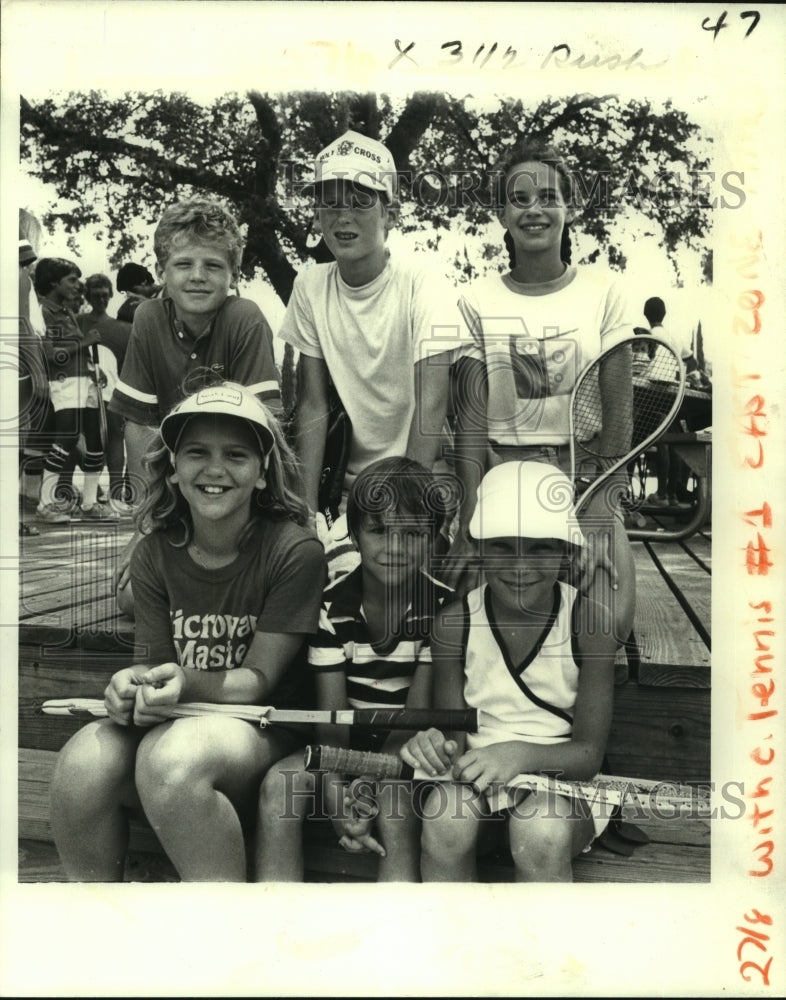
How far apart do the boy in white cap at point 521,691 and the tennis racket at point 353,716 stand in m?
0.03

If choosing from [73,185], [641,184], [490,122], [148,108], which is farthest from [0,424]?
[641,184]

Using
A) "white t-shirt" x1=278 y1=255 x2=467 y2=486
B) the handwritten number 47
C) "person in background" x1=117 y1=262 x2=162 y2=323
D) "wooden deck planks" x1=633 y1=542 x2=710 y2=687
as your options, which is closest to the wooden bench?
"wooden deck planks" x1=633 y1=542 x2=710 y2=687

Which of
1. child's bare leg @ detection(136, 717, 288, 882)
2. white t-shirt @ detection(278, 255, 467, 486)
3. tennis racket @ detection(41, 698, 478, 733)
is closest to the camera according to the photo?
child's bare leg @ detection(136, 717, 288, 882)

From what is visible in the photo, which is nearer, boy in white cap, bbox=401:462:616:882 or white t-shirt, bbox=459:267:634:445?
boy in white cap, bbox=401:462:616:882

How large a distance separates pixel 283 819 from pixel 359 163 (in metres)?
1.76

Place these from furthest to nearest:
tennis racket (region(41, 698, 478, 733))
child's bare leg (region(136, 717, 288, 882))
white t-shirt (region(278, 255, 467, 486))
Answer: white t-shirt (region(278, 255, 467, 486)) < tennis racket (region(41, 698, 478, 733)) < child's bare leg (region(136, 717, 288, 882))

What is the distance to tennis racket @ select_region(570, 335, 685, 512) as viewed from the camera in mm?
2904

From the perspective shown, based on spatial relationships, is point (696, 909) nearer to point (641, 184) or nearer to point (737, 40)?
point (641, 184)

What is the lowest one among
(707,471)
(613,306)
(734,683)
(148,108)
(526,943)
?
(526,943)

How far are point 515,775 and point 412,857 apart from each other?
1.18 ft

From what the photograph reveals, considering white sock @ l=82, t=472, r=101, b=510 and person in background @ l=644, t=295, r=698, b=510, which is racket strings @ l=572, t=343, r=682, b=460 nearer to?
person in background @ l=644, t=295, r=698, b=510

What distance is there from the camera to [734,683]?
294 centimetres

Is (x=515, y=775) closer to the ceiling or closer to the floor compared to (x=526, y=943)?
closer to the ceiling

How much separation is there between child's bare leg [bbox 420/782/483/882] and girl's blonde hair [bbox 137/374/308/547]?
824 mm
